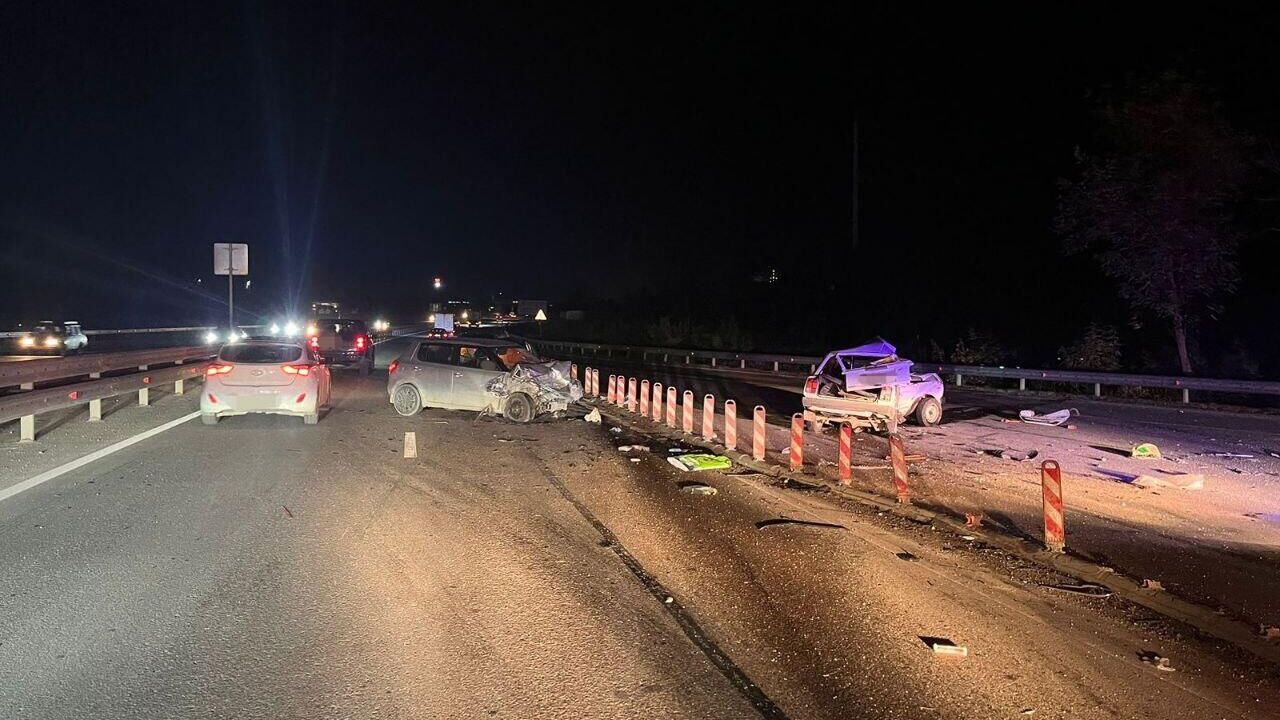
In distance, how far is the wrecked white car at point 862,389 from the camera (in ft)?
51.2

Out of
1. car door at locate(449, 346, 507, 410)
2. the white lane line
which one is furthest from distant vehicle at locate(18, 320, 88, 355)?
car door at locate(449, 346, 507, 410)

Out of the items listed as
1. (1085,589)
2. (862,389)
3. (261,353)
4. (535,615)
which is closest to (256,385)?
(261,353)

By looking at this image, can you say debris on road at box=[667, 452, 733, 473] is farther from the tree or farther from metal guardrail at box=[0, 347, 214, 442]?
the tree

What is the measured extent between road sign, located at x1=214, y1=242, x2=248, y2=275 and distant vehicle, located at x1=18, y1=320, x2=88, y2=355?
340 inches

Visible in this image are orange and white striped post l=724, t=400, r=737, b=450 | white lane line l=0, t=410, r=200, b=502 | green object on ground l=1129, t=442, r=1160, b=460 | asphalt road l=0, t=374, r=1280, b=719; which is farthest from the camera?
orange and white striped post l=724, t=400, r=737, b=450

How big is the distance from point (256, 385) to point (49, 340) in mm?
29667

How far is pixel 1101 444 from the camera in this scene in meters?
14.7

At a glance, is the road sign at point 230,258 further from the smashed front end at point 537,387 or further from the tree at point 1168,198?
the tree at point 1168,198

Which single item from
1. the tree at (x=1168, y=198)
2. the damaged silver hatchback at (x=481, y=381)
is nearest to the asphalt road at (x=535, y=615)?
the damaged silver hatchback at (x=481, y=381)

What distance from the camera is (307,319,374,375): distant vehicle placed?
30828 millimetres

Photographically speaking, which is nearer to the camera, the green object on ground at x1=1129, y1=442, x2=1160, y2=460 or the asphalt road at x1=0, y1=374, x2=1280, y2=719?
the asphalt road at x1=0, y1=374, x2=1280, y2=719

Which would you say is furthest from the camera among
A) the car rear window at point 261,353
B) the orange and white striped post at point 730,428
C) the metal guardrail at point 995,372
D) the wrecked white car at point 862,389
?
the metal guardrail at point 995,372

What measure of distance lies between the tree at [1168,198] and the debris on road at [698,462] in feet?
60.8

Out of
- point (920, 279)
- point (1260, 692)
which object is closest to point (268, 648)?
point (1260, 692)
